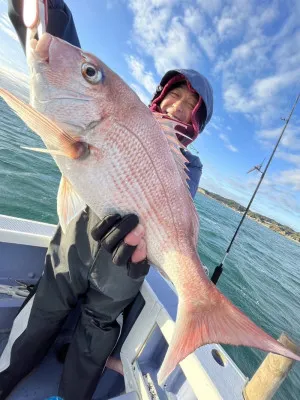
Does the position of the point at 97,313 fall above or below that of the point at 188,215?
below

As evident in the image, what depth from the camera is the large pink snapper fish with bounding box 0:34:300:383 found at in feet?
4.58

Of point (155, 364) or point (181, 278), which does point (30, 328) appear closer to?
point (155, 364)

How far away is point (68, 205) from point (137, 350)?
1.44 metres

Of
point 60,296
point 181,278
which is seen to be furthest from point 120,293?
point 181,278

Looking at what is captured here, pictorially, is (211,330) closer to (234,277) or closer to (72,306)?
(72,306)

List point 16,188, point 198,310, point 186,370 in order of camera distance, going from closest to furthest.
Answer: point 198,310 → point 186,370 → point 16,188

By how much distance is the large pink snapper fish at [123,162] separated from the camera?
1.40 meters

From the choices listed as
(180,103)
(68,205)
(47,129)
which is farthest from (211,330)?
(180,103)

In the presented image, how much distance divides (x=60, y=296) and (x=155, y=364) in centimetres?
111

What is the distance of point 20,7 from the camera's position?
1899 mm

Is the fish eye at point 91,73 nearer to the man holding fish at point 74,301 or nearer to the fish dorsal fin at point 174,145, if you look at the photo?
the fish dorsal fin at point 174,145

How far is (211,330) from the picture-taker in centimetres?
133

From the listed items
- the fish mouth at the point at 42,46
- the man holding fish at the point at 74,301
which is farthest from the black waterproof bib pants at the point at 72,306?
the fish mouth at the point at 42,46

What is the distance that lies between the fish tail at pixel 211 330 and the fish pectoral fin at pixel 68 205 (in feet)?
2.97
